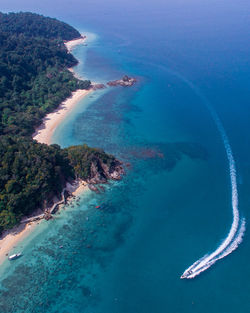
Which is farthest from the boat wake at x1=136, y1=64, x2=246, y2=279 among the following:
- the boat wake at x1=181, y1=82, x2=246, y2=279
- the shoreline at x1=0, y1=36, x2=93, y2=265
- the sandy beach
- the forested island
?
the sandy beach

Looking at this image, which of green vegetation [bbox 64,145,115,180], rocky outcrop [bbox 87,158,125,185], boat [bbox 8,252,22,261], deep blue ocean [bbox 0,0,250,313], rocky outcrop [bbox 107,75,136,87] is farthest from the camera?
rocky outcrop [bbox 107,75,136,87]

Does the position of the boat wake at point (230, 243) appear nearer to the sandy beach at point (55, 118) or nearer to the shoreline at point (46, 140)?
the shoreline at point (46, 140)

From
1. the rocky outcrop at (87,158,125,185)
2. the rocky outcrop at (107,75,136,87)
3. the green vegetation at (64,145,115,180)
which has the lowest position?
the rocky outcrop at (87,158,125,185)

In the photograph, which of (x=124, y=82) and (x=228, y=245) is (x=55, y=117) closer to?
(x=124, y=82)

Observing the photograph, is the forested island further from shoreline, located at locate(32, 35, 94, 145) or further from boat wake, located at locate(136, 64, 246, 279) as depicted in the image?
boat wake, located at locate(136, 64, 246, 279)

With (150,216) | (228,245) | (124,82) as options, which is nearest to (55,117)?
(124,82)

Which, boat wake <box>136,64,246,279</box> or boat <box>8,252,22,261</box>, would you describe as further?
boat <box>8,252,22,261</box>

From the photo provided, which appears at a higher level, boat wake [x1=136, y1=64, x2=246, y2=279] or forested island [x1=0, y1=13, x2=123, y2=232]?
forested island [x1=0, y1=13, x2=123, y2=232]
